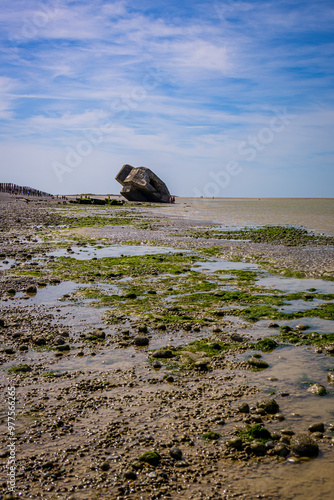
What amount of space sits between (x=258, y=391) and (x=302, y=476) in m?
1.81

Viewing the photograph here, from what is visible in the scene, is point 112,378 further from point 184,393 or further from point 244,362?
point 244,362

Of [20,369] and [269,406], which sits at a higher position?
[269,406]

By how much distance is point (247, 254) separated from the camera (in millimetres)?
19625

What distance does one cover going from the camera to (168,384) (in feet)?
20.9

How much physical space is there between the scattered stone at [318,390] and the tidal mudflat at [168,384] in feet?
0.06

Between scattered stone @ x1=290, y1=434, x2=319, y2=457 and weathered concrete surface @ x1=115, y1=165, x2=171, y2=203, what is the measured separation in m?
69.3

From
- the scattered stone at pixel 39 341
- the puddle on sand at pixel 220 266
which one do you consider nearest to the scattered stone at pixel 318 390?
the scattered stone at pixel 39 341

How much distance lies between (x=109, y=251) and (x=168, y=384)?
568 inches

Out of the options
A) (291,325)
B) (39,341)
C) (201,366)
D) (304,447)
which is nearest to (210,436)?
(304,447)

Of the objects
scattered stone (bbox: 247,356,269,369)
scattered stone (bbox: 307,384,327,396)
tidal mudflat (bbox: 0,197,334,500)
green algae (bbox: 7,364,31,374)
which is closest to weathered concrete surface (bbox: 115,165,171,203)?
tidal mudflat (bbox: 0,197,334,500)

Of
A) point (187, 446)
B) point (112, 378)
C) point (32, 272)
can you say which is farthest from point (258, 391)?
point (32, 272)

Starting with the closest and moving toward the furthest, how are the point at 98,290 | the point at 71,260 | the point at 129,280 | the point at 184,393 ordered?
the point at 184,393 → the point at 98,290 → the point at 129,280 → the point at 71,260

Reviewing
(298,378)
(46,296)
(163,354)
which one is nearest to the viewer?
(298,378)

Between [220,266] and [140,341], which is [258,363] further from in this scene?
[220,266]
